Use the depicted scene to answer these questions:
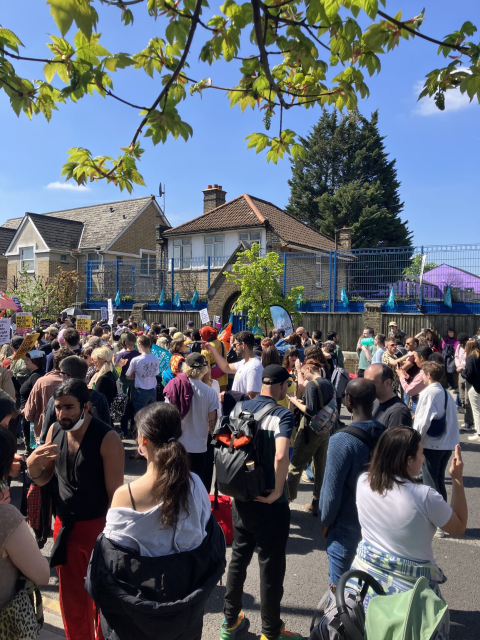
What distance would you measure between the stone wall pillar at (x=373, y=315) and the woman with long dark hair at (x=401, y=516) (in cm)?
1536

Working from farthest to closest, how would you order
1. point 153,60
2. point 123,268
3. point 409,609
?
point 123,268 → point 153,60 → point 409,609

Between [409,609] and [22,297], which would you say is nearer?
[409,609]

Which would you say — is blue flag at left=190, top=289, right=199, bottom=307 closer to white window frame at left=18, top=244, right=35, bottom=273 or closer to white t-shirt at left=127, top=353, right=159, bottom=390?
white t-shirt at left=127, top=353, right=159, bottom=390

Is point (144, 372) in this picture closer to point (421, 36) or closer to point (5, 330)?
point (5, 330)

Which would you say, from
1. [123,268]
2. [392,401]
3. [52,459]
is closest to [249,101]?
[392,401]

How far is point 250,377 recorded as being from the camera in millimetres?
6375

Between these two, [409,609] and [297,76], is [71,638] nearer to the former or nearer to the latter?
[409,609]

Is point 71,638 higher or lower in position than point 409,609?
lower

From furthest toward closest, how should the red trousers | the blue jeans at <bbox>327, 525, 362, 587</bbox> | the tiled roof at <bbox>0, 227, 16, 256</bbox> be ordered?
the tiled roof at <bbox>0, 227, 16, 256</bbox>, the blue jeans at <bbox>327, 525, 362, 587</bbox>, the red trousers

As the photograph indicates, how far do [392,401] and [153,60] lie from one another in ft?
11.6

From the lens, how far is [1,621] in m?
2.26

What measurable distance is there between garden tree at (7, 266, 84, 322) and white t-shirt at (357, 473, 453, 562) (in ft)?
70.9

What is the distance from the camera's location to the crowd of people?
7.33 feet

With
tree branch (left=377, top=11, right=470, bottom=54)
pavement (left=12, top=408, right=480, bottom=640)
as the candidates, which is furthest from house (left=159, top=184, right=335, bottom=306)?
tree branch (left=377, top=11, right=470, bottom=54)
